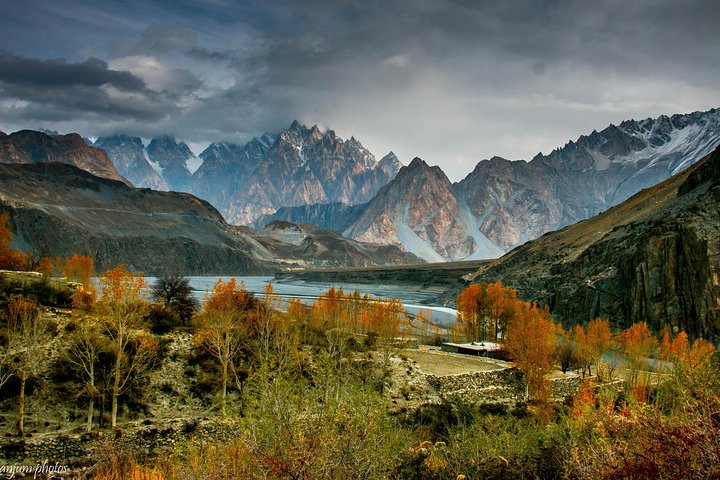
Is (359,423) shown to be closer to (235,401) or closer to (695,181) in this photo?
(235,401)

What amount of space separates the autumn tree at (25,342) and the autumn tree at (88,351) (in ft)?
5.38

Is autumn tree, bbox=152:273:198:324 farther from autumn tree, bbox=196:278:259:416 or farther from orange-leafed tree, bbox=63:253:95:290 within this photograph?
orange-leafed tree, bbox=63:253:95:290

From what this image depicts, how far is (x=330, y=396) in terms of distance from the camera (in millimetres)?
30266

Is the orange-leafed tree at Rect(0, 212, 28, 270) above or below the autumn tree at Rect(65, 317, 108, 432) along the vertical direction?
above

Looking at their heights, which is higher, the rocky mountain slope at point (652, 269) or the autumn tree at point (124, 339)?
the rocky mountain slope at point (652, 269)

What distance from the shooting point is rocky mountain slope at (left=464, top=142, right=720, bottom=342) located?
6750cm

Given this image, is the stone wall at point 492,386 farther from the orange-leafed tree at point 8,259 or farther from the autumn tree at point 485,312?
the orange-leafed tree at point 8,259

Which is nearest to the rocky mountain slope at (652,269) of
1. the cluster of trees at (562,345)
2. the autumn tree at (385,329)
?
the cluster of trees at (562,345)

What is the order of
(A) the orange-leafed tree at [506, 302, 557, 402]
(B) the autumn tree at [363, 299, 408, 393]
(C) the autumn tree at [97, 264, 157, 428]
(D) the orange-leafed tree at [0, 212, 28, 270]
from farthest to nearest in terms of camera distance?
(D) the orange-leafed tree at [0, 212, 28, 270] < (B) the autumn tree at [363, 299, 408, 393] < (A) the orange-leafed tree at [506, 302, 557, 402] < (C) the autumn tree at [97, 264, 157, 428]

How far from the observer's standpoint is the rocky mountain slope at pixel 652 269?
221ft

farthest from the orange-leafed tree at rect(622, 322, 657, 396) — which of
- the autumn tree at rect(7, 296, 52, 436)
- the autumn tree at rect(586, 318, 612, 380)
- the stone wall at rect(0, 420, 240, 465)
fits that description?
the autumn tree at rect(7, 296, 52, 436)

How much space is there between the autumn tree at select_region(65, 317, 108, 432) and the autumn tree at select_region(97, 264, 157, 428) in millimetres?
785

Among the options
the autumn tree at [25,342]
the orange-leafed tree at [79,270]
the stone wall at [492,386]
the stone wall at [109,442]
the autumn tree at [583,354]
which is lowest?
the stone wall at [492,386]

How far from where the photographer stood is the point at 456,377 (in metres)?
49.3
